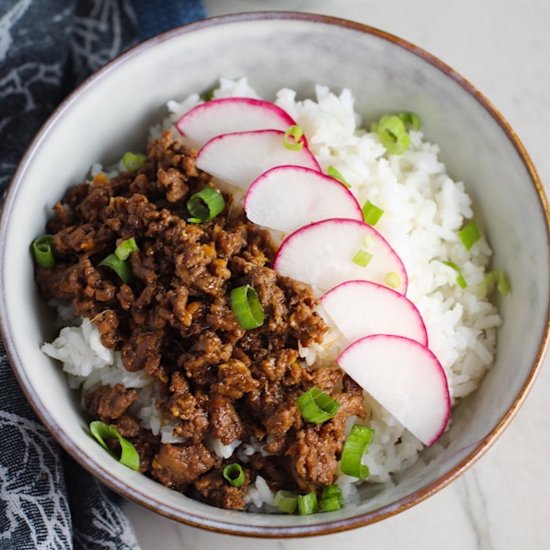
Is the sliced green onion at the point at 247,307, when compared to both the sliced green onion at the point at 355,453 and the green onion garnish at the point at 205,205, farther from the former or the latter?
the sliced green onion at the point at 355,453

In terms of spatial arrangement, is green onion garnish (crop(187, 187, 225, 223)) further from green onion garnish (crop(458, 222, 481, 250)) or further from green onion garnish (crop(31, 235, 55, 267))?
green onion garnish (crop(458, 222, 481, 250))

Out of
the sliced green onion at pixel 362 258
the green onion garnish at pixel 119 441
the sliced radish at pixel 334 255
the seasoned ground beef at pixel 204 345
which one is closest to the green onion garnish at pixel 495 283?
the sliced radish at pixel 334 255

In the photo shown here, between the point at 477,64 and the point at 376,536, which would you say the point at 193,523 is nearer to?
the point at 376,536

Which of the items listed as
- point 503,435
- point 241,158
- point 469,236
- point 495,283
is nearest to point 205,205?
point 241,158

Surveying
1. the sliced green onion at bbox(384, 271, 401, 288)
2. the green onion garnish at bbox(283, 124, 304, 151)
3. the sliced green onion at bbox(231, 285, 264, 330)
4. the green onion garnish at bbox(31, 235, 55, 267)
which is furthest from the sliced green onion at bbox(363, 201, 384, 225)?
the green onion garnish at bbox(31, 235, 55, 267)

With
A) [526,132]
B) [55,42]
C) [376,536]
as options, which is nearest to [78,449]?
[376,536]

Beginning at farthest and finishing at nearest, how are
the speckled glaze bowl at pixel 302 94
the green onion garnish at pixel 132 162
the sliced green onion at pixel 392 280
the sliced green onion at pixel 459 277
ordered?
the green onion garnish at pixel 132 162
the sliced green onion at pixel 459 277
the sliced green onion at pixel 392 280
the speckled glaze bowl at pixel 302 94

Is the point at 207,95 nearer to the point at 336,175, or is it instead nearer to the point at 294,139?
the point at 294,139
